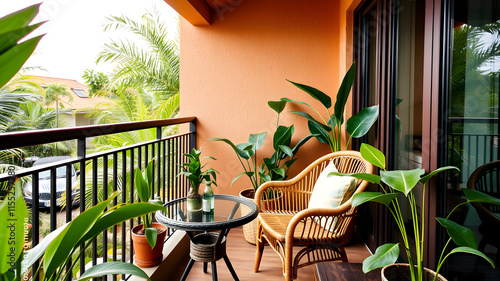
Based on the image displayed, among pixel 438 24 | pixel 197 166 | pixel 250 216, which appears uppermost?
pixel 438 24

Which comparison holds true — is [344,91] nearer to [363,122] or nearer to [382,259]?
[363,122]

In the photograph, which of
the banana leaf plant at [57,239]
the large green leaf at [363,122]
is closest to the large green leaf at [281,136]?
the large green leaf at [363,122]

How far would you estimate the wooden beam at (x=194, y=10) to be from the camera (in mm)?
2750

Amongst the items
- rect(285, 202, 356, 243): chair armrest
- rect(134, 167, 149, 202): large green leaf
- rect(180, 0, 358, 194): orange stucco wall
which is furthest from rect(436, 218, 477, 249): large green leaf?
rect(180, 0, 358, 194): orange stucco wall

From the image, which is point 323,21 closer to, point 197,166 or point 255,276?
point 197,166

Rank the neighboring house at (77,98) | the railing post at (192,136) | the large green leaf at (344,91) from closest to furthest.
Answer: the large green leaf at (344,91) < the railing post at (192,136) < the neighboring house at (77,98)

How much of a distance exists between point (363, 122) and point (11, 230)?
2.03 m

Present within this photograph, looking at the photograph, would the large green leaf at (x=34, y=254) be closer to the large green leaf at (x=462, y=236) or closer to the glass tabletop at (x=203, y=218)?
the glass tabletop at (x=203, y=218)

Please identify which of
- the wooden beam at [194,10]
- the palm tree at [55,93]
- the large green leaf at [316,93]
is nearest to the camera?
the large green leaf at [316,93]

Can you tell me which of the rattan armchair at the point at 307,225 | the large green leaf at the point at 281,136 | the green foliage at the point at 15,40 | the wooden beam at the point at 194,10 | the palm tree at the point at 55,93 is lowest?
the rattan armchair at the point at 307,225

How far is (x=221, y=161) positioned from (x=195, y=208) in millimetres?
1594

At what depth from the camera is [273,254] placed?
260 cm

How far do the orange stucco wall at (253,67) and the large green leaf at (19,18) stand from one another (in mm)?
2731

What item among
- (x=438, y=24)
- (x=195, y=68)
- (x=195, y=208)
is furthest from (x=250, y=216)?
(x=195, y=68)
